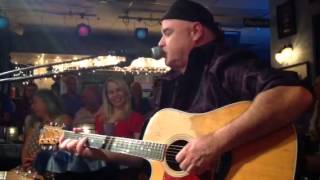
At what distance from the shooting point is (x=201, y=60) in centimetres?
212

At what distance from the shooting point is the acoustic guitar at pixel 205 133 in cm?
164

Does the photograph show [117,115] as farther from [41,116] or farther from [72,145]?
[72,145]

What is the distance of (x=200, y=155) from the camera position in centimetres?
174

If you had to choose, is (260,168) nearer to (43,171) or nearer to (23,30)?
(43,171)

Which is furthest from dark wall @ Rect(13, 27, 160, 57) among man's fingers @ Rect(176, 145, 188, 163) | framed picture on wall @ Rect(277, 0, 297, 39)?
man's fingers @ Rect(176, 145, 188, 163)

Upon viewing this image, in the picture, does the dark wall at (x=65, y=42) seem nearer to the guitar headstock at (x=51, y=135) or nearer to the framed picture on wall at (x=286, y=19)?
the framed picture on wall at (x=286, y=19)

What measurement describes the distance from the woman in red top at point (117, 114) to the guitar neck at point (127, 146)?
1.57 meters

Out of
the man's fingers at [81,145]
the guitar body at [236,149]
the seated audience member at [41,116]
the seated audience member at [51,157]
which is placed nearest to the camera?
the guitar body at [236,149]

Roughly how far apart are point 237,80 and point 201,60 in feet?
0.92

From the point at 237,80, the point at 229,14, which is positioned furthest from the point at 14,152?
the point at 229,14

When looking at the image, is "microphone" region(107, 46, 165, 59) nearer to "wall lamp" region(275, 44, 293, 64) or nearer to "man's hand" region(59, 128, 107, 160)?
"man's hand" region(59, 128, 107, 160)

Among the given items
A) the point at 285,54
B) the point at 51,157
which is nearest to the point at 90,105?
the point at 51,157

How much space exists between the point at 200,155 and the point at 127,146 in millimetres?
566

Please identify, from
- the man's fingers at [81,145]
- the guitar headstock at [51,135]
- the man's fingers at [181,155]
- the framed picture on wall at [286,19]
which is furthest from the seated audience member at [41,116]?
the framed picture on wall at [286,19]
